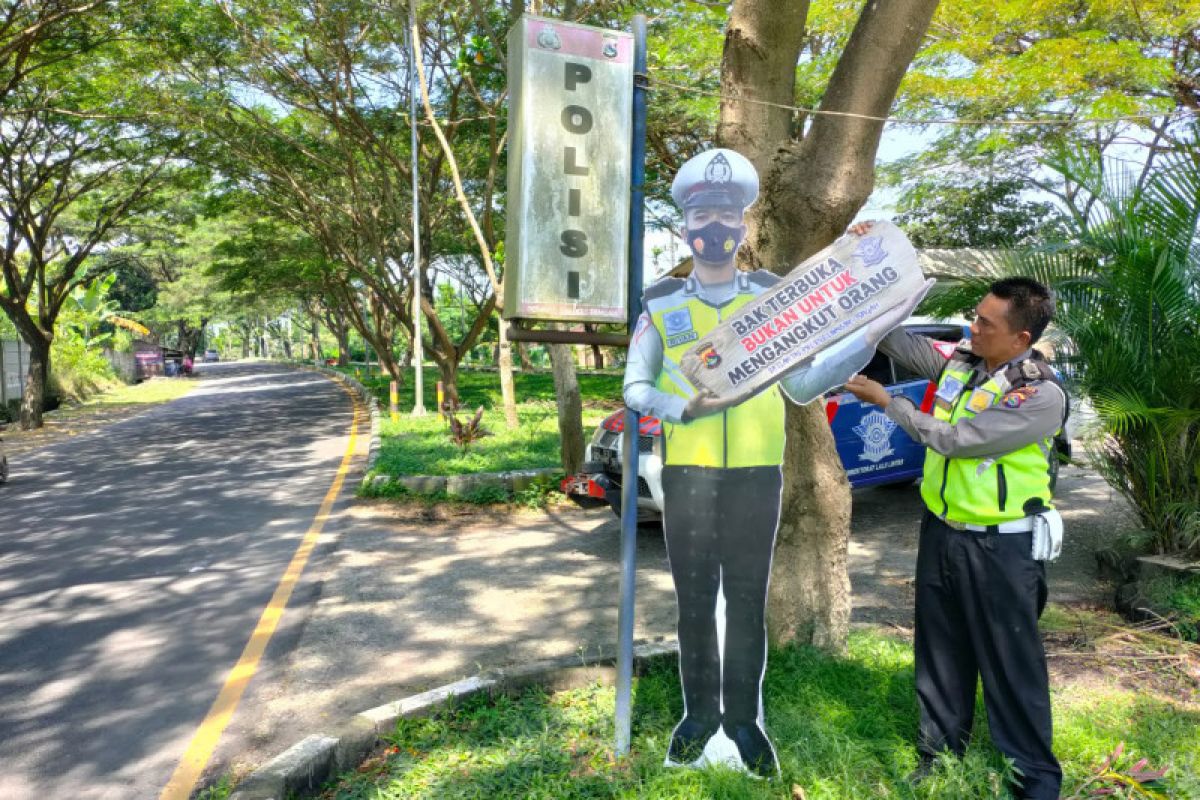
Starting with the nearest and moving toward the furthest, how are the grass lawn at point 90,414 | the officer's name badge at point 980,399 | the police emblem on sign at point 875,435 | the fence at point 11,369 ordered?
the officer's name badge at point 980,399
the police emblem on sign at point 875,435
the grass lawn at point 90,414
the fence at point 11,369

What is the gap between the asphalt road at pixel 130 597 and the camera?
3.75m

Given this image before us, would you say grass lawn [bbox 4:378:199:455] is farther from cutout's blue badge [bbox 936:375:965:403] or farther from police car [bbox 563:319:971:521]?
cutout's blue badge [bbox 936:375:965:403]

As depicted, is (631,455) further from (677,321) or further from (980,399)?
(980,399)

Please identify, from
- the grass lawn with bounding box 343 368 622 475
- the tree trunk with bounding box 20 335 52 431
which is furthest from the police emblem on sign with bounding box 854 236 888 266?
the tree trunk with bounding box 20 335 52 431

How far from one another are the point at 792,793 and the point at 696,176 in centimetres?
216

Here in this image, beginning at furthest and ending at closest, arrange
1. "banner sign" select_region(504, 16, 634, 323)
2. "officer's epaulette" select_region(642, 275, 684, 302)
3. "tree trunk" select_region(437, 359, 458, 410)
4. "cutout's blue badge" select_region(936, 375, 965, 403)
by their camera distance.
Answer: "tree trunk" select_region(437, 359, 458, 410)
"banner sign" select_region(504, 16, 634, 323)
"officer's epaulette" select_region(642, 275, 684, 302)
"cutout's blue badge" select_region(936, 375, 965, 403)

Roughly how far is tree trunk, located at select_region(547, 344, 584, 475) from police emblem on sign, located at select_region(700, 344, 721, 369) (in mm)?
6322

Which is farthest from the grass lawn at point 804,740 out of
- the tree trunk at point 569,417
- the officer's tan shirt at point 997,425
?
the tree trunk at point 569,417

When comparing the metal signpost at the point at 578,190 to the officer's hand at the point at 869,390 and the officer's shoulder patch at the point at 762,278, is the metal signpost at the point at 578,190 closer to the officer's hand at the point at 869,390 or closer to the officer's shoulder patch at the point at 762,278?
the officer's shoulder patch at the point at 762,278

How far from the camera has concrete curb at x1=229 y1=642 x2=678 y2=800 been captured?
10.1ft

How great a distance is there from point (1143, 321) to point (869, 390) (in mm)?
3205

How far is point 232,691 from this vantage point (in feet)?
14.1

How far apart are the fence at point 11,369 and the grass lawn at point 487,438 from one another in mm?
8791

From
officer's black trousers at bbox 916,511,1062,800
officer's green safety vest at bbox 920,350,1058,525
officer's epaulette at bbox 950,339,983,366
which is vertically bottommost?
officer's black trousers at bbox 916,511,1062,800
